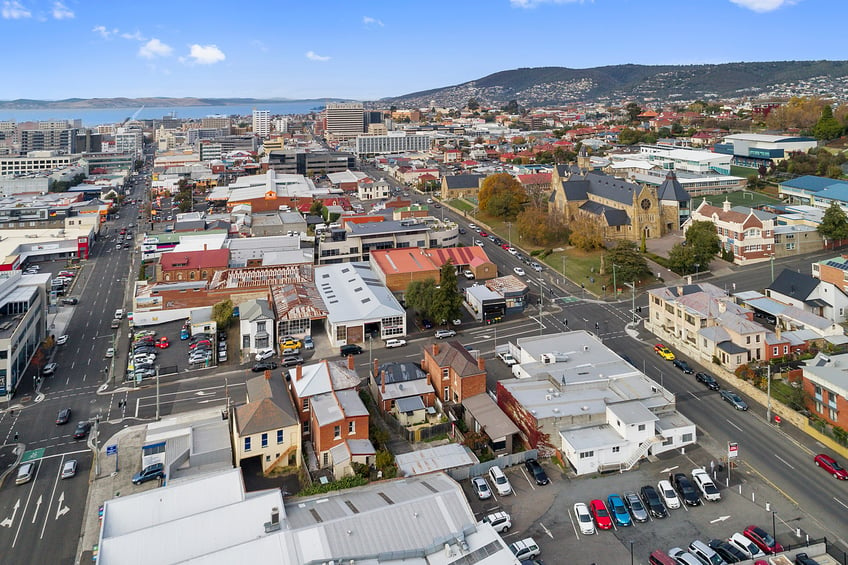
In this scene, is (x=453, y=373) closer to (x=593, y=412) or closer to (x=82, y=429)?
(x=593, y=412)

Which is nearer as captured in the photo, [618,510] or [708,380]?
[618,510]

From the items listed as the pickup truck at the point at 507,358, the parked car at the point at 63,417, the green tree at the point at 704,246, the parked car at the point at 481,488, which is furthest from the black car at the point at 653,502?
the green tree at the point at 704,246

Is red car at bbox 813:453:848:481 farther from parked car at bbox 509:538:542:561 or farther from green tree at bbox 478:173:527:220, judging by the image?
green tree at bbox 478:173:527:220

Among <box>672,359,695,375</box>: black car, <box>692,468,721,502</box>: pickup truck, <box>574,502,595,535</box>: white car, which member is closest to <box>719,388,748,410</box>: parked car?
<box>672,359,695,375</box>: black car

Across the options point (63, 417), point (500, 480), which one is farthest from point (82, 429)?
point (500, 480)

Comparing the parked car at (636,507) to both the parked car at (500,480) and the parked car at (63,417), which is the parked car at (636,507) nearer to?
the parked car at (500,480)
